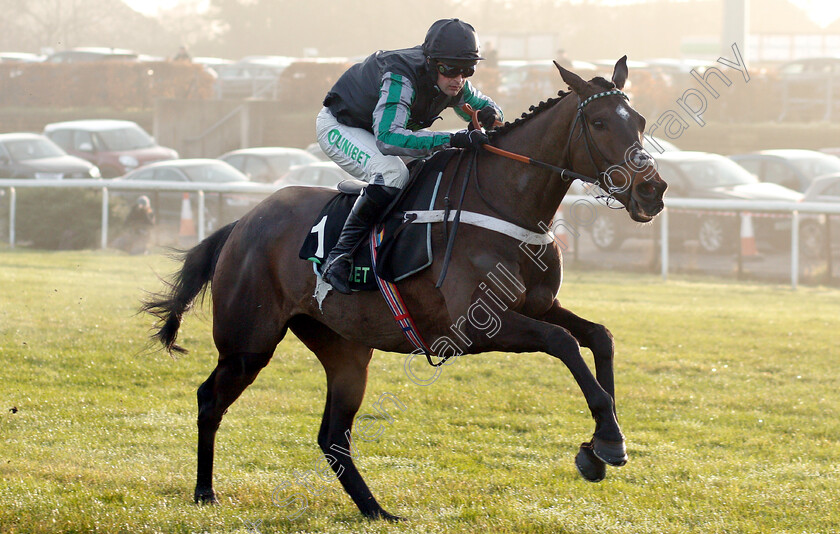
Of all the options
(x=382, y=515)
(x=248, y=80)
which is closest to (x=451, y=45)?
(x=382, y=515)

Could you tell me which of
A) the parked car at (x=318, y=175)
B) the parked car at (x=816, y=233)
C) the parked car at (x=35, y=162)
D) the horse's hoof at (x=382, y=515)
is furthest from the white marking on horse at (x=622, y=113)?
the parked car at (x=35, y=162)

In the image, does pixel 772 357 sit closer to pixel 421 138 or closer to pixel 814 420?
pixel 814 420

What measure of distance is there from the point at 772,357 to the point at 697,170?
27.7 feet

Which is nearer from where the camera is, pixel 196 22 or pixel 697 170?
pixel 697 170

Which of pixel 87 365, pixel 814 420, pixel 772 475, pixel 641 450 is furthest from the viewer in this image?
pixel 87 365

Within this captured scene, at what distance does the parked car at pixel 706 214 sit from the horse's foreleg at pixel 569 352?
10.8 meters

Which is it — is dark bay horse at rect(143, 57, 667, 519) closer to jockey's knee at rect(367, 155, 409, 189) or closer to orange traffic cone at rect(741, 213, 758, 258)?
jockey's knee at rect(367, 155, 409, 189)

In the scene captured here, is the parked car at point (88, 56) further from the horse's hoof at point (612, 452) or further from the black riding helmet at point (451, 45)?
the horse's hoof at point (612, 452)

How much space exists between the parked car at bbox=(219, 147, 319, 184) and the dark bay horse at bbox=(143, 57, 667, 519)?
14.9 metres

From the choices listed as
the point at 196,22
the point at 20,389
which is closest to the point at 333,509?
the point at 20,389

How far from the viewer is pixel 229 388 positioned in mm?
5344

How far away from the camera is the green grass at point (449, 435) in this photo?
495cm

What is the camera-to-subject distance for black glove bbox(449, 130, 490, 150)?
465 centimetres

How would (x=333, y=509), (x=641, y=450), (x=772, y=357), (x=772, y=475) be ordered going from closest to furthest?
(x=333, y=509) < (x=772, y=475) < (x=641, y=450) < (x=772, y=357)
